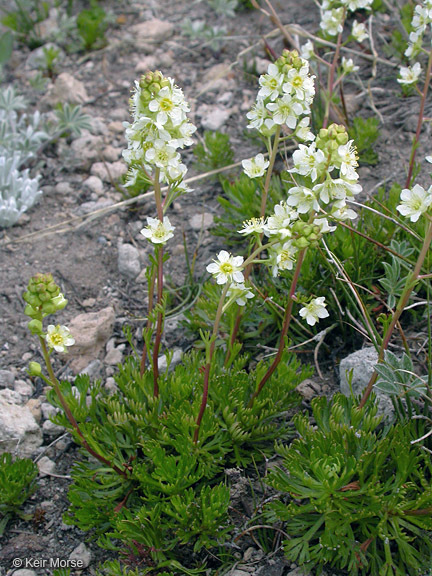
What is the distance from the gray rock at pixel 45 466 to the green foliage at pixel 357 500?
1.30 metres

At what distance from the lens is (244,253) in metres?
4.10

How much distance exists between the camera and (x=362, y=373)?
3.15 metres

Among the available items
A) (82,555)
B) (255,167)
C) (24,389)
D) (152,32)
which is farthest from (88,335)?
(152,32)

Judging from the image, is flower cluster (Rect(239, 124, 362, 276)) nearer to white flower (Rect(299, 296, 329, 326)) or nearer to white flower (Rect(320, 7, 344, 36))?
white flower (Rect(299, 296, 329, 326))

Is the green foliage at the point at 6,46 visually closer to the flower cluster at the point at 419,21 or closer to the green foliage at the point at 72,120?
the green foliage at the point at 72,120

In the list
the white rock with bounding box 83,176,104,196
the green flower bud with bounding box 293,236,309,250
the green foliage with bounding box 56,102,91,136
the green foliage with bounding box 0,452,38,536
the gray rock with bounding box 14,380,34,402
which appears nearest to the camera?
the green flower bud with bounding box 293,236,309,250

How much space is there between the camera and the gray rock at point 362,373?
3082 mm

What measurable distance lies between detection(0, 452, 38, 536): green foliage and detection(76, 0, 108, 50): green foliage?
15.0ft

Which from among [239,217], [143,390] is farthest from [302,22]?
[143,390]

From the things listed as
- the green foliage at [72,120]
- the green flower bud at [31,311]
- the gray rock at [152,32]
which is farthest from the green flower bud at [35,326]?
the gray rock at [152,32]

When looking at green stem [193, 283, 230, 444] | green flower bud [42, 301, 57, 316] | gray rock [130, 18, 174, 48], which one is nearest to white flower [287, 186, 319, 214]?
green stem [193, 283, 230, 444]

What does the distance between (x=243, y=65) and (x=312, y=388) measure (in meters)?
3.47

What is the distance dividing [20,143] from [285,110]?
3.08m

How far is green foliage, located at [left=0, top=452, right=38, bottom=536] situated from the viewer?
295 centimetres
